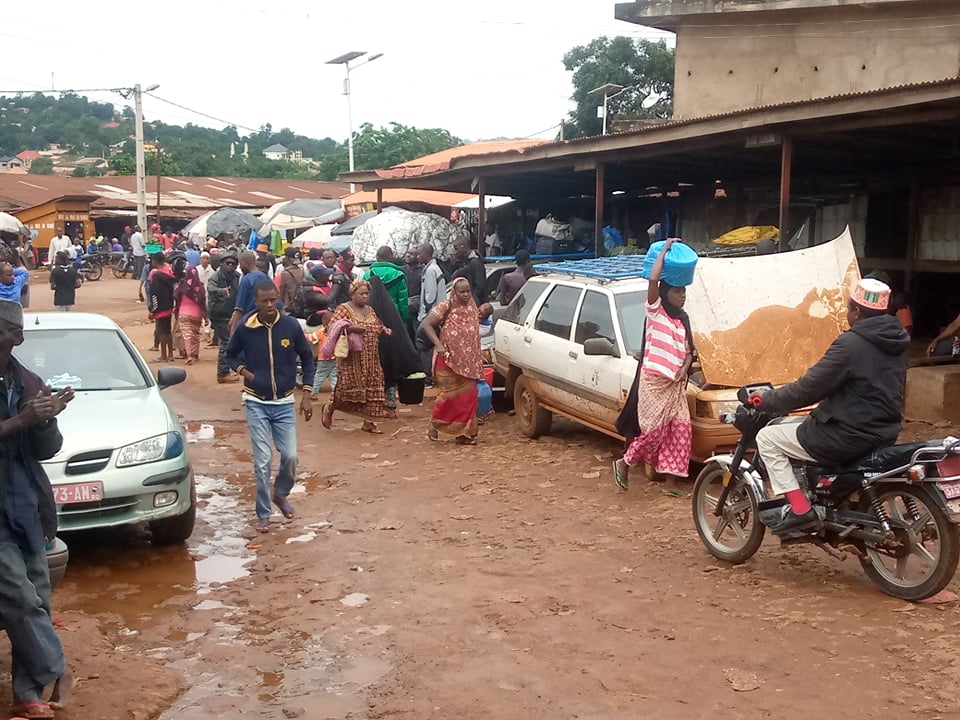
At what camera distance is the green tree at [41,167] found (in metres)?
81.7

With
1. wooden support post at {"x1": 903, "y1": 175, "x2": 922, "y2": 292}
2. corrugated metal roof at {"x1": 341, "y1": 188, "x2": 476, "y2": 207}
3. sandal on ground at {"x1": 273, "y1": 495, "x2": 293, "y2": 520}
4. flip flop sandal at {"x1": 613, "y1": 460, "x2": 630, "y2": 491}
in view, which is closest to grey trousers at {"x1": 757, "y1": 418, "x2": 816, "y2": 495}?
flip flop sandal at {"x1": 613, "y1": 460, "x2": 630, "y2": 491}

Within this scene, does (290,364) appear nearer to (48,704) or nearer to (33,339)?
(33,339)

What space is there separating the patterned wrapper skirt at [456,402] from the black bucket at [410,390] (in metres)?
1.60

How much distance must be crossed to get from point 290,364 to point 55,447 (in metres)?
3.26

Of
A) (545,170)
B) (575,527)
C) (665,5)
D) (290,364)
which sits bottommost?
(575,527)

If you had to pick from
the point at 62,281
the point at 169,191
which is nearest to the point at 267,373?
the point at 62,281

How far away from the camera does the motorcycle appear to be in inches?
198

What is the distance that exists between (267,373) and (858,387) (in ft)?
13.6

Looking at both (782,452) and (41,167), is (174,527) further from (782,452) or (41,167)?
(41,167)

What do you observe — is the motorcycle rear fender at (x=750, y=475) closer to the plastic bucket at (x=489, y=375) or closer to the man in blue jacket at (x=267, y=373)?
the man in blue jacket at (x=267, y=373)

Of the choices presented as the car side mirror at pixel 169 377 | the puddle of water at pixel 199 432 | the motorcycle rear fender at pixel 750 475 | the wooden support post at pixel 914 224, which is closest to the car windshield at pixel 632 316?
the motorcycle rear fender at pixel 750 475

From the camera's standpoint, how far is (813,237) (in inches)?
657

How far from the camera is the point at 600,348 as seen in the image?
845 cm

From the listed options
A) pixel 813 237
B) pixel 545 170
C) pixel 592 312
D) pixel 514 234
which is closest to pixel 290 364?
pixel 592 312
